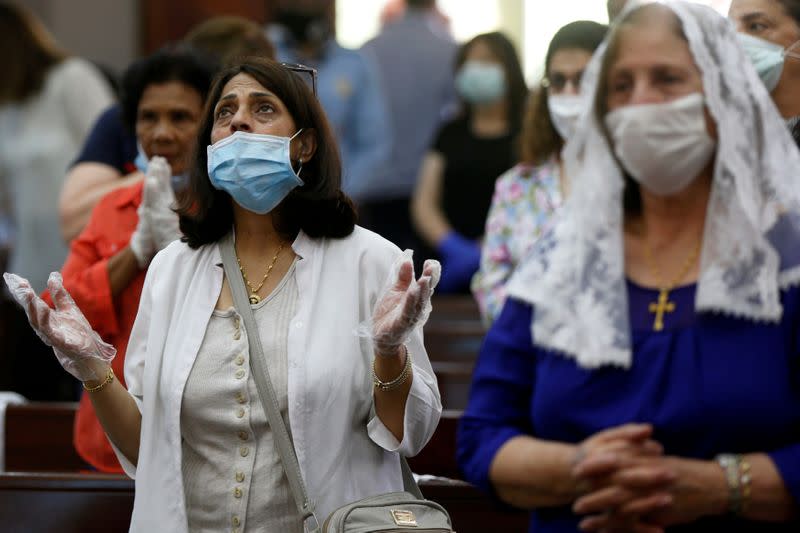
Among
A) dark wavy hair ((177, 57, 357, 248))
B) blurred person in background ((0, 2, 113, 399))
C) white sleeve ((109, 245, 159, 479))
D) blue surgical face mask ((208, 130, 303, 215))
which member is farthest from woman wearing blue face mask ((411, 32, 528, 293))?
white sleeve ((109, 245, 159, 479))

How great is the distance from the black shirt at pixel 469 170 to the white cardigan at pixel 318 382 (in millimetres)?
3731

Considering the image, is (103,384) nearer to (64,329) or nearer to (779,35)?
(64,329)

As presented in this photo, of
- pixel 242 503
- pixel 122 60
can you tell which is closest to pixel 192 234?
pixel 242 503

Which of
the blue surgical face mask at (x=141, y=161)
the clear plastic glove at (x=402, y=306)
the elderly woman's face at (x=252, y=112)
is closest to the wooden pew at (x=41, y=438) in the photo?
the blue surgical face mask at (x=141, y=161)

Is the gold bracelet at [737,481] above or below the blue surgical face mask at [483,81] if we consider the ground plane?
below

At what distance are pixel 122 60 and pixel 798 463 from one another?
830 centimetres

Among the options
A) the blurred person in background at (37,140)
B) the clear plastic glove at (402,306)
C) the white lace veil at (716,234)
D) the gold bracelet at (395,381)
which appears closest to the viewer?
the white lace veil at (716,234)

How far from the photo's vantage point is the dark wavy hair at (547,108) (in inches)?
187

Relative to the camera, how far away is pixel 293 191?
367cm

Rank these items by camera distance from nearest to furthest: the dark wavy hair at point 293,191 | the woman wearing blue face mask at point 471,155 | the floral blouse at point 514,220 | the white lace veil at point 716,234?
the white lace veil at point 716,234
the dark wavy hair at point 293,191
the floral blouse at point 514,220
the woman wearing blue face mask at point 471,155

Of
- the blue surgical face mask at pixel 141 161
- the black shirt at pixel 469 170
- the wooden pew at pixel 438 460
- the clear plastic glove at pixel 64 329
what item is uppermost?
the blue surgical face mask at pixel 141 161

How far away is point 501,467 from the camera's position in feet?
9.14

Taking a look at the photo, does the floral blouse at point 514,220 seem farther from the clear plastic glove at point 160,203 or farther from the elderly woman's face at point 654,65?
the elderly woman's face at point 654,65

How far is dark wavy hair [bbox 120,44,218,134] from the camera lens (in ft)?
14.5
